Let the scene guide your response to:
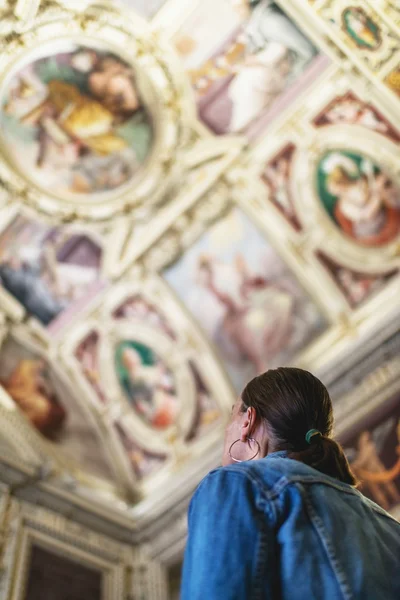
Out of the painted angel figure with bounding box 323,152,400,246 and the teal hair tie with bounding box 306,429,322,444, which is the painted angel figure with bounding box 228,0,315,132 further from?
the teal hair tie with bounding box 306,429,322,444

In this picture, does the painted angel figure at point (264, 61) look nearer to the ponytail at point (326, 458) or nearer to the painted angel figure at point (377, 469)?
the painted angel figure at point (377, 469)

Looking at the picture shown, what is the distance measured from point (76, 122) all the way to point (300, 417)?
25.7 ft

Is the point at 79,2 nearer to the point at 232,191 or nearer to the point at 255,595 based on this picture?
the point at 232,191

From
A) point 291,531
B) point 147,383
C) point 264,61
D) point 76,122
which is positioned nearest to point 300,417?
point 291,531

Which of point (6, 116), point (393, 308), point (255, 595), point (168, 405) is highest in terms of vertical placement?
point (6, 116)

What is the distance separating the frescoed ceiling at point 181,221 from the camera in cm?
826

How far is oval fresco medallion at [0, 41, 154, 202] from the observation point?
8430 millimetres

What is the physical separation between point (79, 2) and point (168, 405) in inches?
252

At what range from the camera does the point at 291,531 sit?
1.61 m

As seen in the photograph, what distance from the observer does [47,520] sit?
9031 mm

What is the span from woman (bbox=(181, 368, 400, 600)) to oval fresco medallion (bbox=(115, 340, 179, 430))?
353 inches

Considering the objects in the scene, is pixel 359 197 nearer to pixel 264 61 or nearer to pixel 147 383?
pixel 264 61

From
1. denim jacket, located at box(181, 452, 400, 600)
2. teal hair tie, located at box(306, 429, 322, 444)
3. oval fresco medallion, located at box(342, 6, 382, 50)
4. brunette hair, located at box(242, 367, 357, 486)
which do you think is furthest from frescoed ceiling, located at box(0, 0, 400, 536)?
denim jacket, located at box(181, 452, 400, 600)

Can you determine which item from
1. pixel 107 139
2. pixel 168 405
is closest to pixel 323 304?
pixel 168 405
